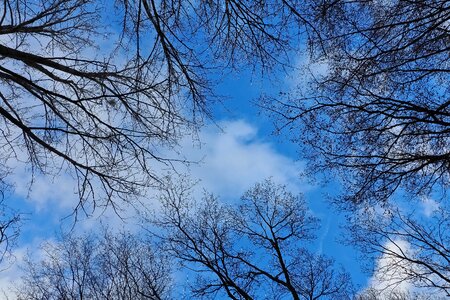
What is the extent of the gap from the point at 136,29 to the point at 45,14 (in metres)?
2.14

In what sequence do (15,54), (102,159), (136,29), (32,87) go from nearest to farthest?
(136,29) → (15,54) → (32,87) → (102,159)

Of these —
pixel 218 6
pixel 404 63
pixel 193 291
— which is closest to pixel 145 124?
pixel 218 6

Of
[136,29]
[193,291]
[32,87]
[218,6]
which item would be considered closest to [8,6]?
[32,87]

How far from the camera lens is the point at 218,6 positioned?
5684 mm

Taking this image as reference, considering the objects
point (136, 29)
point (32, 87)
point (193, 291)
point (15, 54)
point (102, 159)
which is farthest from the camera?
point (193, 291)

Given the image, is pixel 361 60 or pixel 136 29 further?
pixel 361 60

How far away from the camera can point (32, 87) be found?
6.34 meters

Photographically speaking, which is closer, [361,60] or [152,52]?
[152,52]

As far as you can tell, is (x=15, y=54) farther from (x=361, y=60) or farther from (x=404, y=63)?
(x=404, y=63)

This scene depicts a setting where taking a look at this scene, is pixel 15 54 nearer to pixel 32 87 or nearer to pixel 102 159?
pixel 32 87

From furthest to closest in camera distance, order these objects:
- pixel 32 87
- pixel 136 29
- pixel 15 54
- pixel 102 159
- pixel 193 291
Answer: pixel 193 291, pixel 102 159, pixel 32 87, pixel 15 54, pixel 136 29

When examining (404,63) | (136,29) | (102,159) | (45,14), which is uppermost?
(45,14)

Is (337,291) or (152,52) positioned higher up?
(337,291)

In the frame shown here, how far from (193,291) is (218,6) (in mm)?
8992
